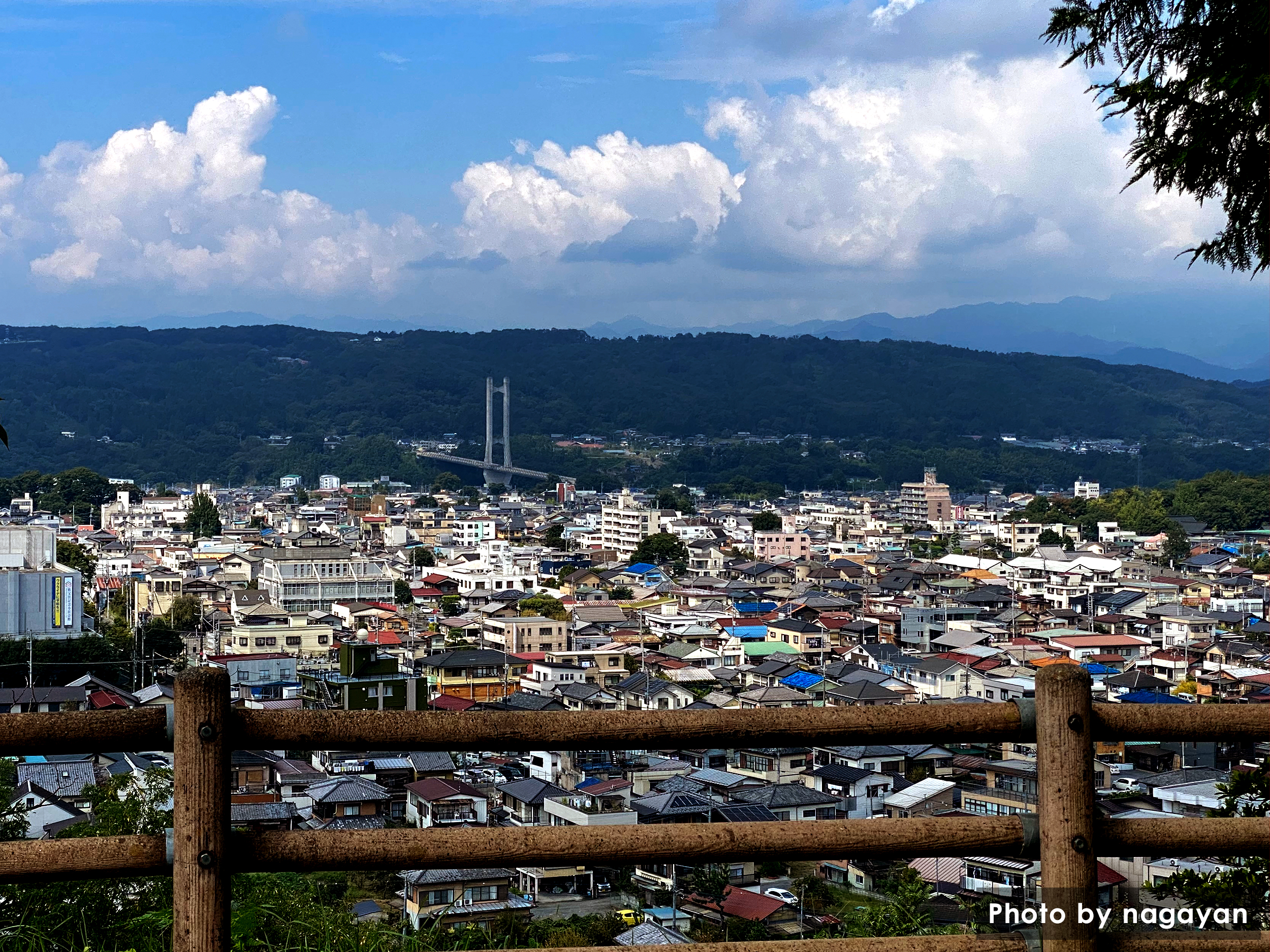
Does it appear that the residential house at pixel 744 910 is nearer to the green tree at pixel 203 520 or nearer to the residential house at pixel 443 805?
the residential house at pixel 443 805

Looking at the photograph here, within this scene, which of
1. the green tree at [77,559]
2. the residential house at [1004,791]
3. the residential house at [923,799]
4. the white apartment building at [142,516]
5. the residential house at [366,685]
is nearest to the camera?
the residential house at [1004,791]

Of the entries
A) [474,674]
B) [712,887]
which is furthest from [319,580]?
[712,887]

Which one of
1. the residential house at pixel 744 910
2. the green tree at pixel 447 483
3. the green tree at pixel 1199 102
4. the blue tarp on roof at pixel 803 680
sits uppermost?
the green tree at pixel 1199 102

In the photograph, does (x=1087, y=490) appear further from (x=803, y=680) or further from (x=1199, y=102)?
(x=1199, y=102)

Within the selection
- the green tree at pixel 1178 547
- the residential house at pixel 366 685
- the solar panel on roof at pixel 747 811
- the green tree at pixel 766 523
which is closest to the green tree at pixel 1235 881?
the solar panel on roof at pixel 747 811

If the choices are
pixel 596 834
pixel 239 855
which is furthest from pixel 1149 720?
pixel 239 855

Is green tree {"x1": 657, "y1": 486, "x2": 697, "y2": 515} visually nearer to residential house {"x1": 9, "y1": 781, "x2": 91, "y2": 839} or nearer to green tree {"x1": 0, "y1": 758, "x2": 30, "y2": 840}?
residential house {"x1": 9, "y1": 781, "x2": 91, "y2": 839}

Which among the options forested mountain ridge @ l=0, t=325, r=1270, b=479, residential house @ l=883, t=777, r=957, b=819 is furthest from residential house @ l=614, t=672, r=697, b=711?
forested mountain ridge @ l=0, t=325, r=1270, b=479

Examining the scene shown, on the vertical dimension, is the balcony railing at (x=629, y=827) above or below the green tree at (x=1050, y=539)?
above

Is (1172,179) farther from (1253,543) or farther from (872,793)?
(1253,543)
